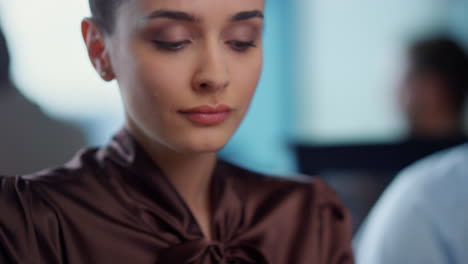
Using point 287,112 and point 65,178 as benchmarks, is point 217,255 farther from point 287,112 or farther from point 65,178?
point 287,112

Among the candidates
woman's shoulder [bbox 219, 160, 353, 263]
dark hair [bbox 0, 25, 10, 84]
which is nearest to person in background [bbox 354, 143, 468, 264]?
woman's shoulder [bbox 219, 160, 353, 263]

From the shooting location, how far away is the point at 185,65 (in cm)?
60

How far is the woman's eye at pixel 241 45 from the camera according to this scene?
2.06 ft

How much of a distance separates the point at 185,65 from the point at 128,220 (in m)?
0.19

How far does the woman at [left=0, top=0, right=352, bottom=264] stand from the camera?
1.97ft

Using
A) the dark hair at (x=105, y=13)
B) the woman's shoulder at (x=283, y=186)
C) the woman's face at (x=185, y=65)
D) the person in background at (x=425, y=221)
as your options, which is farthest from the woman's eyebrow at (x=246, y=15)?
the person in background at (x=425, y=221)

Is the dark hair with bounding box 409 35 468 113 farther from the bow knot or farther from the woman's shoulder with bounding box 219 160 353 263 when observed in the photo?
the bow knot

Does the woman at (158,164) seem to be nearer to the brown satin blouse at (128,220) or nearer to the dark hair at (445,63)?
the brown satin blouse at (128,220)

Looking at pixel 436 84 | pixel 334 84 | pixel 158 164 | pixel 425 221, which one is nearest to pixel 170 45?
pixel 158 164

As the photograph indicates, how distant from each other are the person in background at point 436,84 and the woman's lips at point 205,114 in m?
1.32

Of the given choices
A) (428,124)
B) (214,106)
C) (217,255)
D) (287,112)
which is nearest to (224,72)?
(214,106)

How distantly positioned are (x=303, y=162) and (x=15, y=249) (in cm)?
109

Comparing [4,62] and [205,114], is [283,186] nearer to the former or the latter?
[205,114]

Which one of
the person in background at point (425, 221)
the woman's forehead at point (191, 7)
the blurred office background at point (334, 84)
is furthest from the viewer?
the blurred office background at point (334, 84)
